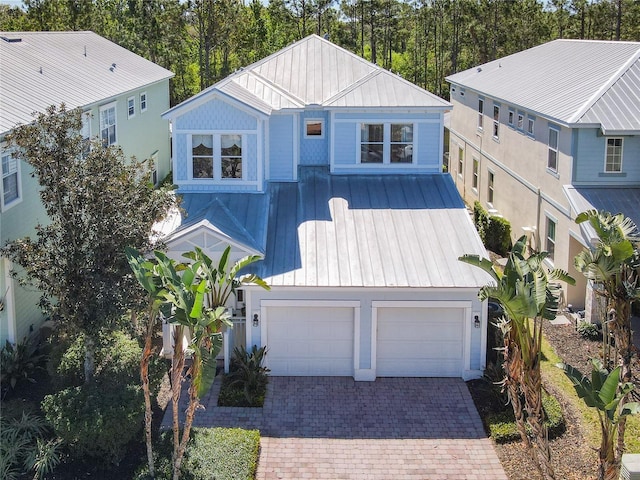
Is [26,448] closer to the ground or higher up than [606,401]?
closer to the ground

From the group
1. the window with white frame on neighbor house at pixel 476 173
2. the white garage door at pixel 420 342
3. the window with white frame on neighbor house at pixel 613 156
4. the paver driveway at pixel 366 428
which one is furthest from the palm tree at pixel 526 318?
the window with white frame on neighbor house at pixel 476 173

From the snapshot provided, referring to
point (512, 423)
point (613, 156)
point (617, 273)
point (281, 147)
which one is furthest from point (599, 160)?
point (512, 423)

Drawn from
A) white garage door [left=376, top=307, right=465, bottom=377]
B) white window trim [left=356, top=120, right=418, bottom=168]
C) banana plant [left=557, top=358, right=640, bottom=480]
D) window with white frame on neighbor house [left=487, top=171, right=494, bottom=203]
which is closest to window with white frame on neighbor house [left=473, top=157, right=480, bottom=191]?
window with white frame on neighbor house [left=487, top=171, right=494, bottom=203]

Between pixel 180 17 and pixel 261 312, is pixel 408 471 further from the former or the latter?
pixel 180 17

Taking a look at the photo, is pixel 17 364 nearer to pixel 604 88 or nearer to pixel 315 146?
pixel 315 146

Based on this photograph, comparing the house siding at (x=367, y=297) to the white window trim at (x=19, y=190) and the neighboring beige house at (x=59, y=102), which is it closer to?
the neighboring beige house at (x=59, y=102)

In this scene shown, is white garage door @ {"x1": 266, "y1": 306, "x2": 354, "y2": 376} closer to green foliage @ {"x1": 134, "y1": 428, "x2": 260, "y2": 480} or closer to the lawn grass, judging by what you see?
green foliage @ {"x1": 134, "y1": 428, "x2": 260, "y2": 480}

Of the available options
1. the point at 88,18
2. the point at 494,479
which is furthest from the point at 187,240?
the point at 88,18
